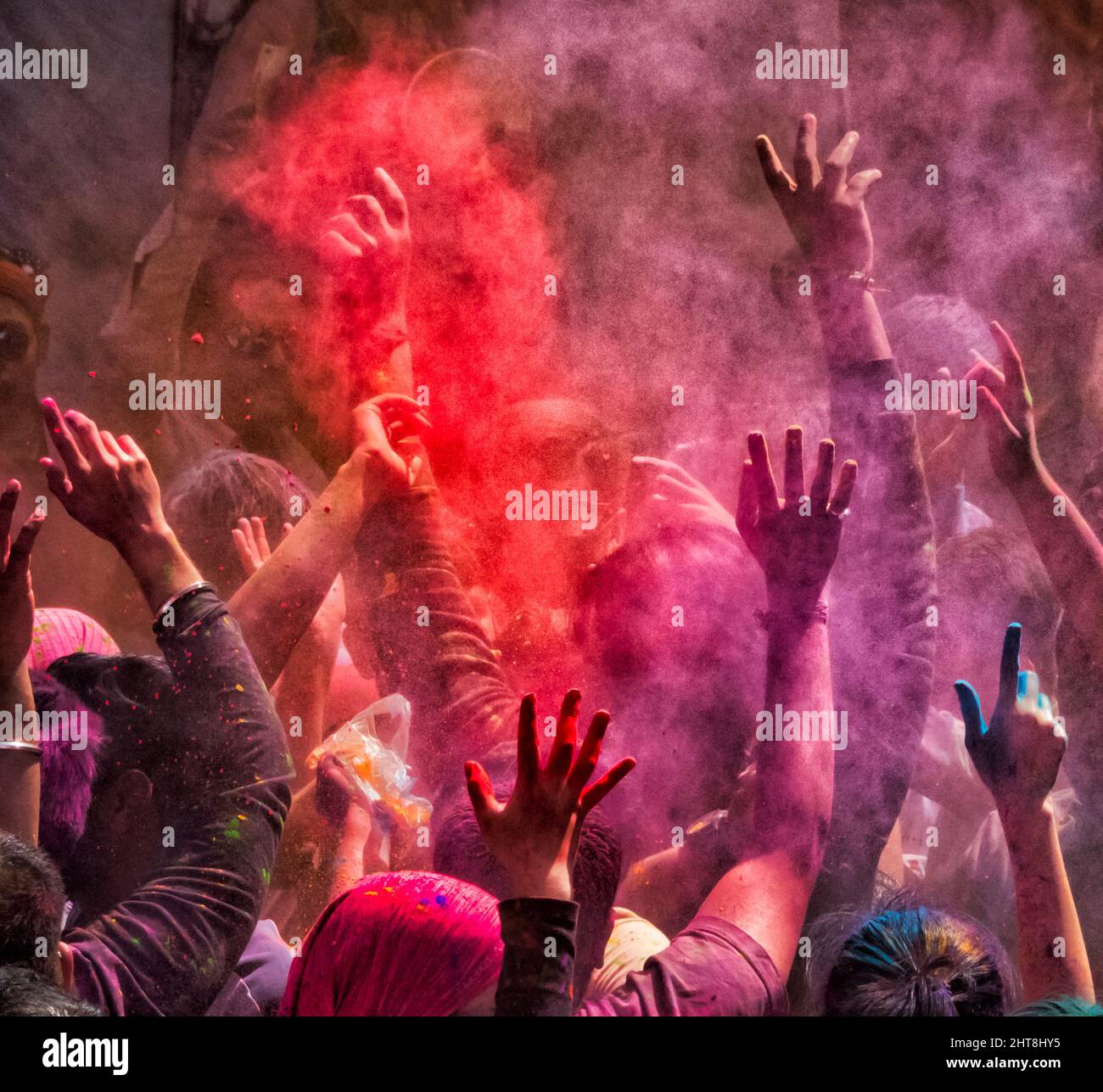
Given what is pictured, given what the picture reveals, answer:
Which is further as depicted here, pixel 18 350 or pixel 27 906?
pixel 18 350

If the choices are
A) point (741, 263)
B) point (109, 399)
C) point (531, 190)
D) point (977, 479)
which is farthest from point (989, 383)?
point (109, 399)

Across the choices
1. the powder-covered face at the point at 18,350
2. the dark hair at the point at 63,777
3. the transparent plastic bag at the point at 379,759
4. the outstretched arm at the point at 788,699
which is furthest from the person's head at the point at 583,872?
the powder-covered face at the point at 18,350

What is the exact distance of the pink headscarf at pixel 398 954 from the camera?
1.85 meters

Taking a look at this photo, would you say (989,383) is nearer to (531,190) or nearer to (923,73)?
(923,73)

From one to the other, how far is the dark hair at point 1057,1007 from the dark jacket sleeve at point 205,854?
60.0 inches

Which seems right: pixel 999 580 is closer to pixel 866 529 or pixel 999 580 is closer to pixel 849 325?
pixel 866 529

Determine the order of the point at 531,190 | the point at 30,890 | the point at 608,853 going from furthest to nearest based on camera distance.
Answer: the point at 531,190
the point at 608,853
the point at 30,890

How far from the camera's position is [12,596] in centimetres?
234

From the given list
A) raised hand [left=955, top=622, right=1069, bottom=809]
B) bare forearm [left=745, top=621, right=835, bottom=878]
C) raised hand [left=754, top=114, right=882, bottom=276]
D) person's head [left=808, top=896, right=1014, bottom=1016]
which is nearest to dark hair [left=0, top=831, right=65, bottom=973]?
bare forearm [left=745, top=621, right=835, bottom=878]

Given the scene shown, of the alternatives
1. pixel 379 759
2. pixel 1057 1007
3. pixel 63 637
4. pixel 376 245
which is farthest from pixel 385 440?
pixel 1057 1007

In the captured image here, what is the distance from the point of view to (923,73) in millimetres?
2689

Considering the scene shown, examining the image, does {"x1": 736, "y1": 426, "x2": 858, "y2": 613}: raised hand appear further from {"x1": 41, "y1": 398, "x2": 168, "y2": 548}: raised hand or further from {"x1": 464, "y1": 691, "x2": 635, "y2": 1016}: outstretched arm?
{"x1": 41, "y1": 398, "x2": 168, "y2": 548}: raised hand

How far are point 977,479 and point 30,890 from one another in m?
2.04

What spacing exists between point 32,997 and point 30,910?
14 centimetres
